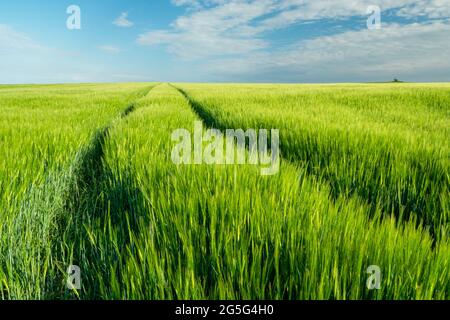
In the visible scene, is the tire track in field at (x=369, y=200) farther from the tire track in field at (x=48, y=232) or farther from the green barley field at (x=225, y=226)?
the tire track in field at (x=48, y=232)

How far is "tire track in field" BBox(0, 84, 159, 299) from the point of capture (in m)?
1.13

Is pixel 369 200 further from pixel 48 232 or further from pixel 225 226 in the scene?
pixel 48 232

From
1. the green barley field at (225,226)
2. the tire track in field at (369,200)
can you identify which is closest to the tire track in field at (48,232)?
the green barley field at (225,226)

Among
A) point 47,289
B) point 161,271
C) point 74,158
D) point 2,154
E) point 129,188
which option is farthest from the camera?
point 74,158

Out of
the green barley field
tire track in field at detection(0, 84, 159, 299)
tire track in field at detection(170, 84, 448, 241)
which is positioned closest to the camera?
the green barley field

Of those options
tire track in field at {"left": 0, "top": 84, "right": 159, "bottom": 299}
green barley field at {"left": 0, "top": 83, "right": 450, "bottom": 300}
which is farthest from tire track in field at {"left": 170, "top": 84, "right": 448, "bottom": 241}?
tire track in field at {"left": 0, "top": 84, "right": 159, "bottom": 299}

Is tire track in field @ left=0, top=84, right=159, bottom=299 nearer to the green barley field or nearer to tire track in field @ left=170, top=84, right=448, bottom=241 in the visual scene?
the green barley field

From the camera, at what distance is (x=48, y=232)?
5.15 ft

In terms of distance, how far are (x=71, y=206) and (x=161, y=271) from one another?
1.31m

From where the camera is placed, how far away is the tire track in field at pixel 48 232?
3.70 feet

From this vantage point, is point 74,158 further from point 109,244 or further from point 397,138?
point 397,138

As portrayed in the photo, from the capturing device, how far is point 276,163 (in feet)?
6.68

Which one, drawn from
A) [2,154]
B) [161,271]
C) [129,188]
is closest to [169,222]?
[161,271]

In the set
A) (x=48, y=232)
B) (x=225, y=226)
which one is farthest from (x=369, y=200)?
(x=48, y=232)
